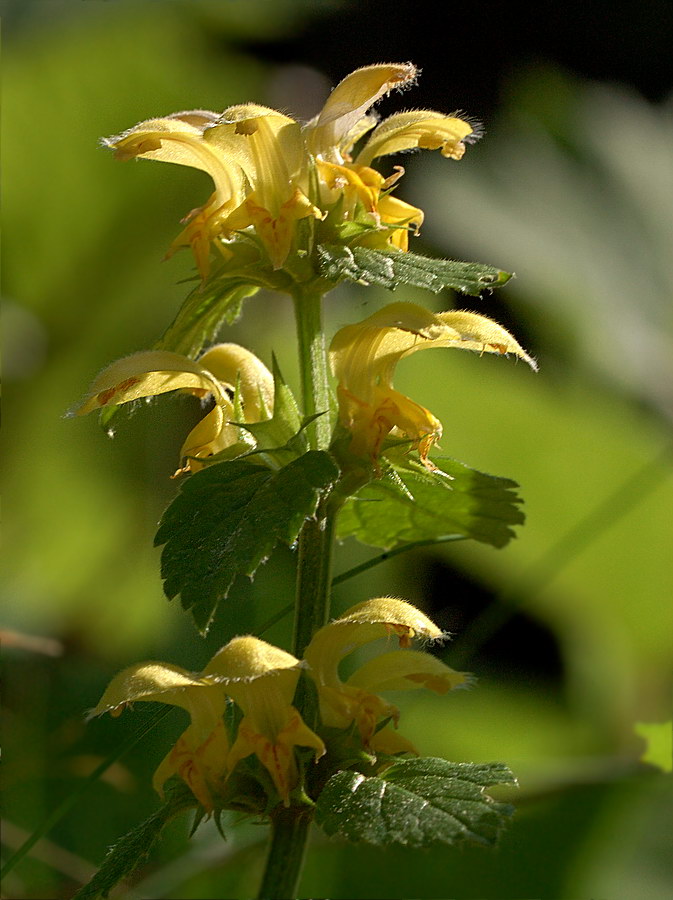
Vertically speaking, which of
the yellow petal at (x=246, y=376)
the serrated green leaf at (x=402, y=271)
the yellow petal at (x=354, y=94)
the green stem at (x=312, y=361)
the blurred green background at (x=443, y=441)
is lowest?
the blurred green background at (x=443, y=441)

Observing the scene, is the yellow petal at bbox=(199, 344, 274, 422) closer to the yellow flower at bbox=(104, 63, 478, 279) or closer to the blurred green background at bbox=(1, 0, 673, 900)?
the yellow flower at bbox=(104, 63, 478, 279)

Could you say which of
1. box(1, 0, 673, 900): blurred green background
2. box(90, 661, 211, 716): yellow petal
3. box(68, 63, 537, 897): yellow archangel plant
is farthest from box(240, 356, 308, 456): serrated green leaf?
box(1, 0, 673, 900): blurred green background

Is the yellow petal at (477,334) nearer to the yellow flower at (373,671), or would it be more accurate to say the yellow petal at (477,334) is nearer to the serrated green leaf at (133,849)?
the yellow flower at (373,671)

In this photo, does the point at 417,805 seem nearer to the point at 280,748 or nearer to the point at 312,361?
the point at 280,748

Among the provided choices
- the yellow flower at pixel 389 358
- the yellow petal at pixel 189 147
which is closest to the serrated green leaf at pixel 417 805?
the yellow flower at pixel 389 358

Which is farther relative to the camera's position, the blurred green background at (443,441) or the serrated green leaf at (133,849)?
the blurred green background at (443,441)

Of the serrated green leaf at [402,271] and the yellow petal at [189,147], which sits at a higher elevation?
the serrated green leaf at [402,271]

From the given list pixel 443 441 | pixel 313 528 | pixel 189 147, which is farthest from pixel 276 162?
pixel 443 441

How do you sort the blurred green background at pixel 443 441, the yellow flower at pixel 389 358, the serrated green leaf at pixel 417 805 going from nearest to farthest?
the serrated green leaf at pixel 417 805 < the yellow flower at pixel 389 358 < the blurred green background at pixel 443 441
